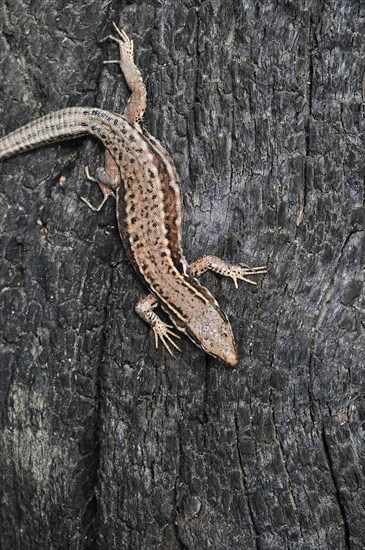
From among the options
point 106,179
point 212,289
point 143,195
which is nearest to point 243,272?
point 212,289

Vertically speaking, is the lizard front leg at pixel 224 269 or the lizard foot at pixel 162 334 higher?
the lizard front leg at pixel 224 269

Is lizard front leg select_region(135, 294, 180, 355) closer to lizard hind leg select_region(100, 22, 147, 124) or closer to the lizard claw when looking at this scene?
the lizard claw

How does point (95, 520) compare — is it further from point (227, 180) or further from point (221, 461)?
point (227, 180)

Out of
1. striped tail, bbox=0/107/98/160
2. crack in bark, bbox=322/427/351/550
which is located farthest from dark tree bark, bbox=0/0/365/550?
striped tail, bbox=0/107/98/160

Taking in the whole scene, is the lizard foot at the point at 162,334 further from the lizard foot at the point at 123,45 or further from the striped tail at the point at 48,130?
the lizard foot at the point at 123,45

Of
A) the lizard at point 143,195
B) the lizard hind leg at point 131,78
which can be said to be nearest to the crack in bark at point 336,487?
the lizard at point 143,195
